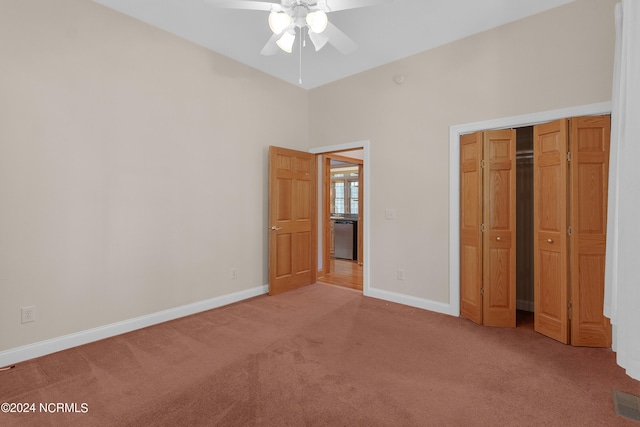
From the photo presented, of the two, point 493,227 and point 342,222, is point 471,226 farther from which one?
point 342,222

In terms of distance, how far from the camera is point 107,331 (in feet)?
9.26

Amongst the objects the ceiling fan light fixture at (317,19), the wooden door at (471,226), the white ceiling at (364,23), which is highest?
the white ceiling at (364,23)

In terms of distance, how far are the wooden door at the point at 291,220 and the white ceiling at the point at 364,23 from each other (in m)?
1.32

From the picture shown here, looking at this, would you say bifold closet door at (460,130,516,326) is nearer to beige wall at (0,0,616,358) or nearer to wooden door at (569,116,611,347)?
beige wall at (0,0,616,358)

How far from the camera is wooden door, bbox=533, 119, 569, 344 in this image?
8.73 ft

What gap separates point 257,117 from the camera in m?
4.15

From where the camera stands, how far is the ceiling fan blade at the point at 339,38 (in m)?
2.39

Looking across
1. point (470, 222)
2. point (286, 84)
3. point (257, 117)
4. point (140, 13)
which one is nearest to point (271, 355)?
point (470, 222)

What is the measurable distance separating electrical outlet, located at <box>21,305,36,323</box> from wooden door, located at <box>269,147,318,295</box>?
233 centimetres

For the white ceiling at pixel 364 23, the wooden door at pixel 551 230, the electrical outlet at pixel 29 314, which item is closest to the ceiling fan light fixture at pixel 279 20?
the white ceiling at pixel 364 23

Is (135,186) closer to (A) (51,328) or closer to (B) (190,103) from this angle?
(B) (190,103)

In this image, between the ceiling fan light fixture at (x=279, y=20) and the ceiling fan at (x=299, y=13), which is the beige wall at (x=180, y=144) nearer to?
the ceiling fan at (x=299, y=13)

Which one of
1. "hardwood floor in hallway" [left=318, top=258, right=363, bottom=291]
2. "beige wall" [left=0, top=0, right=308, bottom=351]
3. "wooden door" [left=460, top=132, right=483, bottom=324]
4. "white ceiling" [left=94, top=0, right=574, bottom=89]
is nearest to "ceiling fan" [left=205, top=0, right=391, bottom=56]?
"white ceiling" [left=94, top=0, right=574, bottom=89]

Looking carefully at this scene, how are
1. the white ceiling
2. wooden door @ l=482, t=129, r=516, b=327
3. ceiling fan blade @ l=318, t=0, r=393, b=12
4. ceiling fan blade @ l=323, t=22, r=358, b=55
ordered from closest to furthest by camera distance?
Answer: ceiling fan blade @ l=318, t=0, r=393, b=12, ceiling fan blade @ l=323, t=22, r=358, b=55, the white ceiling, wooden door @ l=482, t=129, r=516, b=327
